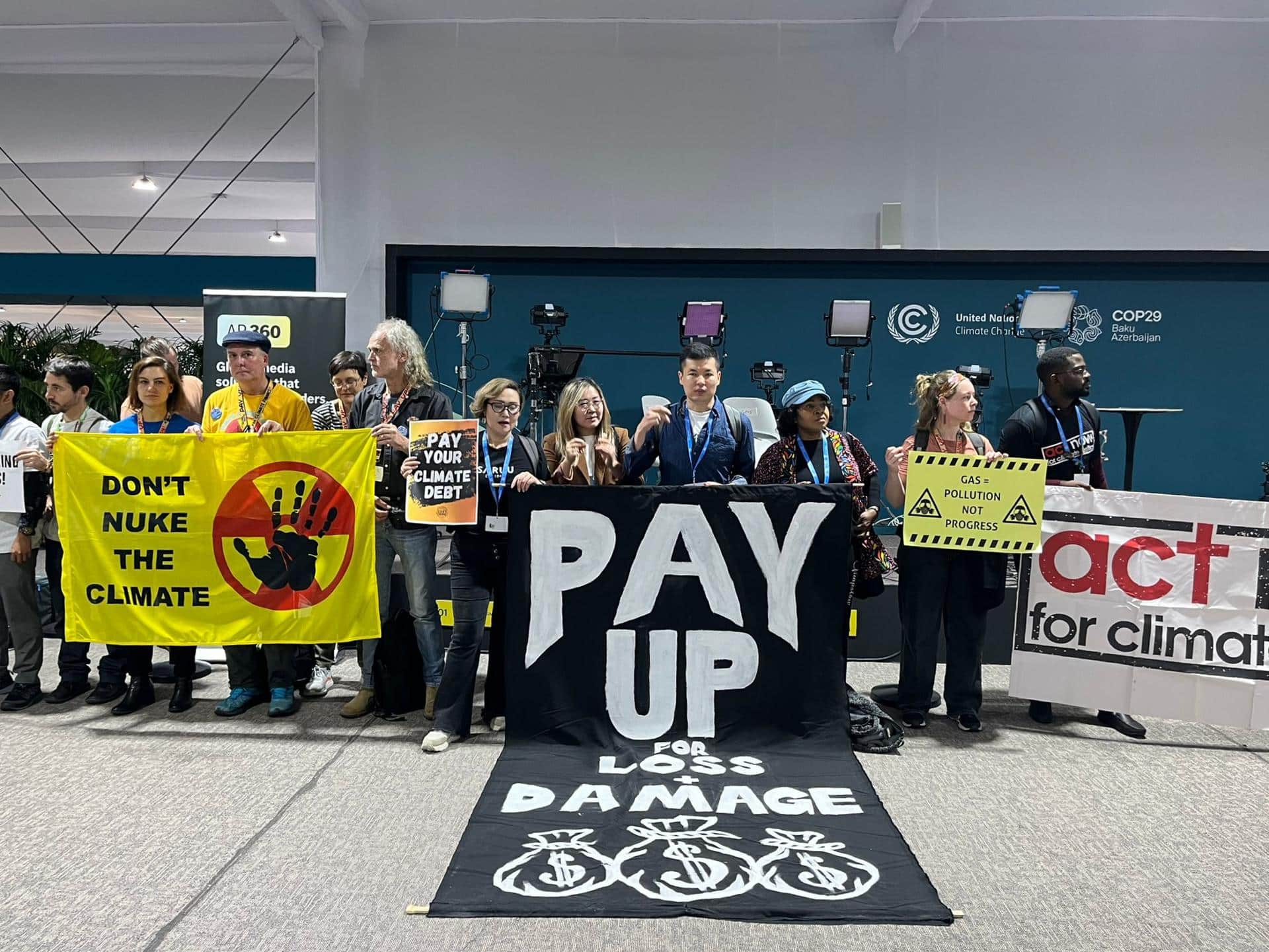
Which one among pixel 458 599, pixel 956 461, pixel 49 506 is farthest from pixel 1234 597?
pixel 49 506

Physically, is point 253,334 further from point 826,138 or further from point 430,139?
point 826,138

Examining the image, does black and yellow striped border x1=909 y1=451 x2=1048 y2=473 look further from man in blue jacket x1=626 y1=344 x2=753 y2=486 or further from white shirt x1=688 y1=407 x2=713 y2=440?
white shirt x1=688 y1=407 x2=713 y2=440

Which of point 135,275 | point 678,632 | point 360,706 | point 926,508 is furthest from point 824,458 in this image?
point 135,275

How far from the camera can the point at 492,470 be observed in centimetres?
344

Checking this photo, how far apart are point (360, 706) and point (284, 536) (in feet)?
2.68

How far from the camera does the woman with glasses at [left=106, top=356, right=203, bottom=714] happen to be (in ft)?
12.4

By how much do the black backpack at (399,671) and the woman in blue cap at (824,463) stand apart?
1.70m

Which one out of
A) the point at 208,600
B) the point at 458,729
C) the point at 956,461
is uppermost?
the point at 956,461

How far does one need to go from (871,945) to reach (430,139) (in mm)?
6158

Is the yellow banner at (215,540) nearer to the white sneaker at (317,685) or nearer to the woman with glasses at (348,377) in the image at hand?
the white sneaker at (317,685)

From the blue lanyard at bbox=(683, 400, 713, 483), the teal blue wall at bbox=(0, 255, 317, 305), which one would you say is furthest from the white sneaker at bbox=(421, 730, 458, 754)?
the teal blue wall at bbox=(0, 255, 317, 305)

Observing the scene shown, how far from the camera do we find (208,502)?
3.62 m

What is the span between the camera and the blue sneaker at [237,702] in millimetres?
3717

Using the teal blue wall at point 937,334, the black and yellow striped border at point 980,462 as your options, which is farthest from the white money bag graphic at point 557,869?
the teal blue wall at point 937,334
